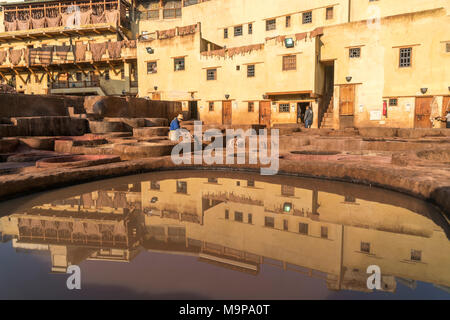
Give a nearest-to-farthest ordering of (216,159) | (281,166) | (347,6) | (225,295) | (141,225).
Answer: (225,295) < (141,225) < (281,166) < (216,159) < (347,6)

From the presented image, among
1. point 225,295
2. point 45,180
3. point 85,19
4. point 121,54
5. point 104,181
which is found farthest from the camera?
point 85,19

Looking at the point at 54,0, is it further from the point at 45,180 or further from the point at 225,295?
the point at 225,295

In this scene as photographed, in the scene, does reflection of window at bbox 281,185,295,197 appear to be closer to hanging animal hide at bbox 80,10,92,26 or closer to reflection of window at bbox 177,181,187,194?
reflection of window at bbox 177,181,187,194

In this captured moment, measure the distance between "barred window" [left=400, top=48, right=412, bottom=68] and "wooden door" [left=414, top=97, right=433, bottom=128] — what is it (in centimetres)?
215

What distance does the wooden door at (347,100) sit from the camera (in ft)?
67.1

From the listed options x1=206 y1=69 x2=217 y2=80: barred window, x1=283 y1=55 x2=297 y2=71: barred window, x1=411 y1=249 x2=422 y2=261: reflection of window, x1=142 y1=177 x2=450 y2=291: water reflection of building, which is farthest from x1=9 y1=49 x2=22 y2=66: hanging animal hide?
x1=411 y1=249 x2=422 y2=261: reflection of window

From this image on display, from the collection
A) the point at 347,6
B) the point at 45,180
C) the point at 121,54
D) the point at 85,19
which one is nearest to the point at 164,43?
the point at 121,54

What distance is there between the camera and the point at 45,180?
19.3 ft

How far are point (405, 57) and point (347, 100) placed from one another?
3965 mm

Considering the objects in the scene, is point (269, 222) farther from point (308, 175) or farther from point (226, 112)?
point (226, 112)

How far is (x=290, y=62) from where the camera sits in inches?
835

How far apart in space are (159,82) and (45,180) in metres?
22.2

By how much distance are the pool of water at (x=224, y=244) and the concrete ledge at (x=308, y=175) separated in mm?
241

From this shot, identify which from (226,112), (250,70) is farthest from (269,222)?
(226,112)
